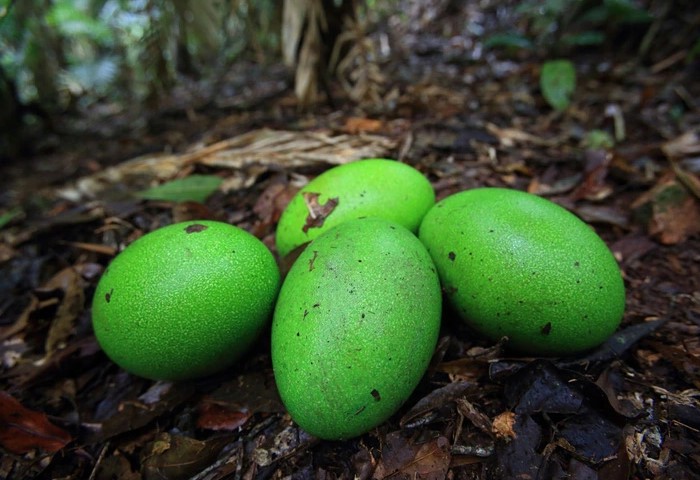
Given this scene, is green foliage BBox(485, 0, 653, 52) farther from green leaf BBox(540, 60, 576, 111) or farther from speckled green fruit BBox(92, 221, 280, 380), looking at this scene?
speckled green fruit BBox(92, 221, 280, 380)

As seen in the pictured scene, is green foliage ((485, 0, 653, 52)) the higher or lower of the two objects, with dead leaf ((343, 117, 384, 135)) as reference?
higher

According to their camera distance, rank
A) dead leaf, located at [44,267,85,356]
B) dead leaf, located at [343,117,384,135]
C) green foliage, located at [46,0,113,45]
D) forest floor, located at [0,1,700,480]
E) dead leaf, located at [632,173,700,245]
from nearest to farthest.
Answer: forest floor, located at [0,1,700,480] < dead leaf, located at [44,267,85,356] < dead leaf, located at [632,173,700,245] < dead leaf, located at [343,117,384,135] < green foliage, located at [46,0,113,45]

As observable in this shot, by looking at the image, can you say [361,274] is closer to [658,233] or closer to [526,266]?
[526,266]

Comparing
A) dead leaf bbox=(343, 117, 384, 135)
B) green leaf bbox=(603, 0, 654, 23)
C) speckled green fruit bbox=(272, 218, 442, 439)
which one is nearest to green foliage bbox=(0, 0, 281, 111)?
dead leaf bbox=(343, 117, 384, 135)

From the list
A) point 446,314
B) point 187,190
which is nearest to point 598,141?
point 446,314

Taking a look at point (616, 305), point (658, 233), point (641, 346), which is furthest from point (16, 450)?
point (658, 233)

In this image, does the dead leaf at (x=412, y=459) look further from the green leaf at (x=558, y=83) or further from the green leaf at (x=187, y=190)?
the green leaf at (x=558, y=83)

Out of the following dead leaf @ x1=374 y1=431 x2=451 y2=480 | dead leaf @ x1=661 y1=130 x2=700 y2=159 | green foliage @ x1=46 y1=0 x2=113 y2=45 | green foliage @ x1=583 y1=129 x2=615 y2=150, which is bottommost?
dead leaf @ x1=374 y1=431 x2=451 y2=480

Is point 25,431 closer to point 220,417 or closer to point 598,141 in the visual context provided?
point 220,417
